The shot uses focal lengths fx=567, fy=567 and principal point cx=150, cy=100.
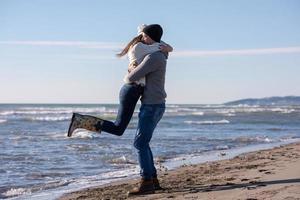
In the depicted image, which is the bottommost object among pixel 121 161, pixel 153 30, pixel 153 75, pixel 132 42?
pixel 121 161

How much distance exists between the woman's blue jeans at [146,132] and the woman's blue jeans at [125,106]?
0.13 m

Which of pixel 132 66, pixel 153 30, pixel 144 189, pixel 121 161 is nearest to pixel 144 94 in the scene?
pixel 132 66

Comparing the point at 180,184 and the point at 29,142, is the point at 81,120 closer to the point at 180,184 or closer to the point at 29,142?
the point at 180,184

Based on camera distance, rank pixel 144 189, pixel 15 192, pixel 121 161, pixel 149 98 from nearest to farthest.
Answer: pixel 149 98 → pixel 144 189 → pixel 15 192 → pixel 121 161

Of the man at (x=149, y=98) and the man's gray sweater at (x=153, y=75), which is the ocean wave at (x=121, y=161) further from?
the man's gray sweater at (x=153, y=75)

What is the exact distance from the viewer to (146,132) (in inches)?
235

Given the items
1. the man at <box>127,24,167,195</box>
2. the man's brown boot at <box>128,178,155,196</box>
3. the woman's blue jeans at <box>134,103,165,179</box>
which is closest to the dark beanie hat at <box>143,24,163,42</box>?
the man at <box>127,24,167,195</box>

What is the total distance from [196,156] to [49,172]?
141 inches

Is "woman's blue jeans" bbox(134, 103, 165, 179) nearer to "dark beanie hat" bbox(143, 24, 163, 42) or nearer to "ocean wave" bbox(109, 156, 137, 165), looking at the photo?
"dark beanie hat" bbox(143, 24, 163, 42)

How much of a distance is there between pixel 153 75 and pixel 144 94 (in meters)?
0.22

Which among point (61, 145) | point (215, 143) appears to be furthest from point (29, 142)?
point (215, 143)

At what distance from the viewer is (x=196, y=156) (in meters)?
11.9

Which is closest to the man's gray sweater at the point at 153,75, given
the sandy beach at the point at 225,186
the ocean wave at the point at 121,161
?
the sandy beach at the point at 225,186

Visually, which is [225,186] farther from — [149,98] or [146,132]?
[149,98]
